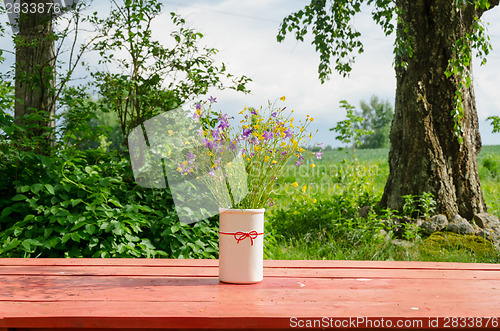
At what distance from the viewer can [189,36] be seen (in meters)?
3.97

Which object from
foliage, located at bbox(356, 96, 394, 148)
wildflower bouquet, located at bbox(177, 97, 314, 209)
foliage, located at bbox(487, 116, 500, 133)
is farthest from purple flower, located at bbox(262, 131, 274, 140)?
foliage, located at bbox(356, 96, 394, 148)

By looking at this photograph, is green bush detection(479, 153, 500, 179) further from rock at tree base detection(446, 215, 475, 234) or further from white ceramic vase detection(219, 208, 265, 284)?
white ceramic vase detection(219, 208, 265, 284)

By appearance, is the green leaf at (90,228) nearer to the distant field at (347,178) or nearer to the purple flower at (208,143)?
the purple flower at (208,143)

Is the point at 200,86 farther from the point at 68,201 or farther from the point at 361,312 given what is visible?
the point at 361,312

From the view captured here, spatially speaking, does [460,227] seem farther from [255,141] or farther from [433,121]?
[255,141]

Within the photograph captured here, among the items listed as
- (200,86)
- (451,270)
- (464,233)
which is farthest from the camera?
(464,233)

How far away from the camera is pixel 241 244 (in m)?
1.78

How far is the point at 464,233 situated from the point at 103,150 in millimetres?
3406

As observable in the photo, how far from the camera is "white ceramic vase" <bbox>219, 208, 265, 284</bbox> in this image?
178 cm

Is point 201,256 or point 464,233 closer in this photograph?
point 201,256

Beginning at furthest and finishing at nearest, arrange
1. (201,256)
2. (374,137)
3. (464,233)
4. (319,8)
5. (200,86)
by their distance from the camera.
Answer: (374,137), (319,8), (464,233), (200,86), (201,256)

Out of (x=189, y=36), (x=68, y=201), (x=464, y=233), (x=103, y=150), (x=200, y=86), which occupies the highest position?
(x=189, y=36)

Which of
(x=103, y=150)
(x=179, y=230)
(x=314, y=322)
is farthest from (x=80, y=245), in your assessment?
(x=314, y=322)

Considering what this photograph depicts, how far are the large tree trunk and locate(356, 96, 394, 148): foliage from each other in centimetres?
2432
